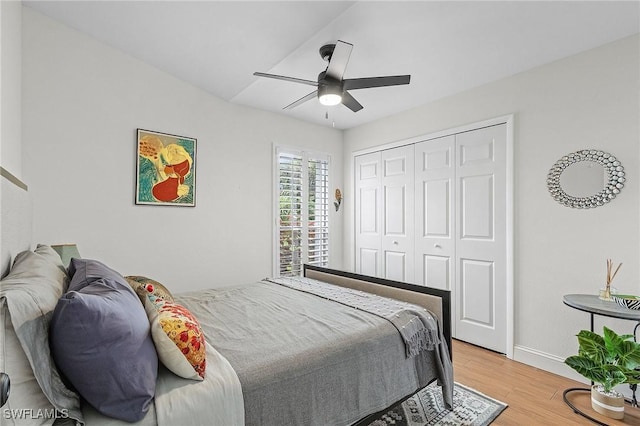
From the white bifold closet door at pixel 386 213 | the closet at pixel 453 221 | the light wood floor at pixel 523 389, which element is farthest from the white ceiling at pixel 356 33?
the light wood floor at pixel 523 389

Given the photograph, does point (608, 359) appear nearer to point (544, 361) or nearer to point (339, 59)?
point (544, 361)

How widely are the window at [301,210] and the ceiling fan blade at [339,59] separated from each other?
189 cm

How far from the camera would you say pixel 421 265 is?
366 centimetres

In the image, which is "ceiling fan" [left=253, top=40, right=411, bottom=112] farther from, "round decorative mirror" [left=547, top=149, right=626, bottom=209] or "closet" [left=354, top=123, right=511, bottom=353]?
"round decorative mirror" [left=547, top=149, right=626, bottom=209]

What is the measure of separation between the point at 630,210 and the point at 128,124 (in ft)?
13.6

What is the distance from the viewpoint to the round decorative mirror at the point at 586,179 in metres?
2.33

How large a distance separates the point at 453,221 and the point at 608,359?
165 centimetres

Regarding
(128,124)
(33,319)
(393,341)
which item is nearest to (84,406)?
(33,319)

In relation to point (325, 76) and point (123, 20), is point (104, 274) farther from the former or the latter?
point (123, 20)

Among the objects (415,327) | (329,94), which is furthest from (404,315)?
(329,94)

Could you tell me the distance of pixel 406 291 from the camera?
7.50 ft

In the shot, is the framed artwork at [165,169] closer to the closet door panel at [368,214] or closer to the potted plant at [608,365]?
the closet door panel at [368,214]

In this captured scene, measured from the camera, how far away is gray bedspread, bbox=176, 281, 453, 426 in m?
1.29

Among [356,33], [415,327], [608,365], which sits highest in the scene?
[356,33]
